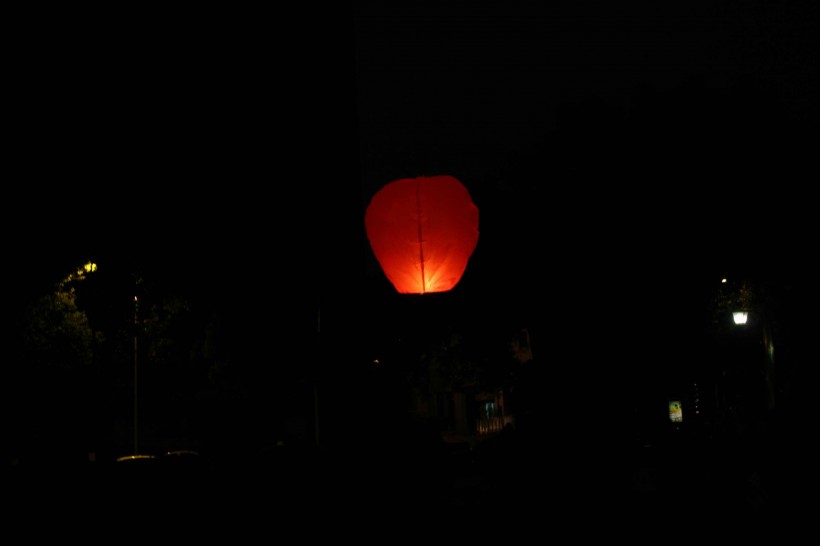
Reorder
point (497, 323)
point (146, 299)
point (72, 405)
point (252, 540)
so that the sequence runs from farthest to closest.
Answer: point (497, 323) < point (72, 405) < point (146, 299) < point (252, 540)

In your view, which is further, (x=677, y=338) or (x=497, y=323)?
(x=497, y=323)

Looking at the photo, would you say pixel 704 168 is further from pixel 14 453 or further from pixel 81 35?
pixel 14 453

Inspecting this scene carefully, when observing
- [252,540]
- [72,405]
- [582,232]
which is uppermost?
[582,232]

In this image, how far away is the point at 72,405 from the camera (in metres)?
15.3

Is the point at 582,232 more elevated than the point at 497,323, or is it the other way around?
the point at 582,232

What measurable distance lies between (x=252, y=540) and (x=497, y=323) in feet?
42.1

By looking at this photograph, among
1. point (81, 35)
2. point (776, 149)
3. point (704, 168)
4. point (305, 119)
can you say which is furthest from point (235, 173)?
point (776, 149)

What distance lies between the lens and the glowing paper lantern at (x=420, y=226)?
25.7ft

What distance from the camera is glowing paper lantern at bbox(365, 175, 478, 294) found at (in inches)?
309

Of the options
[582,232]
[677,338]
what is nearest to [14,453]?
[582,232]

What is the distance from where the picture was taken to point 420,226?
7863 mm

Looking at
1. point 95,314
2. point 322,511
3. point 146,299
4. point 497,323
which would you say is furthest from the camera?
point 497,323

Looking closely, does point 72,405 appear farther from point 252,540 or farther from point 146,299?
point 252,540

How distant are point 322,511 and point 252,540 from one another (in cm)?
106
